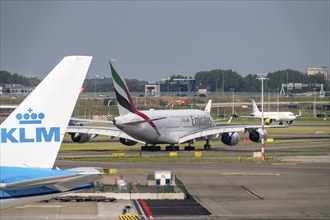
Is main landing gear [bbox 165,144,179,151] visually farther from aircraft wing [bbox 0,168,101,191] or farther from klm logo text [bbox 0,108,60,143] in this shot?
aircraft wing [bbox 0,168,101,191]

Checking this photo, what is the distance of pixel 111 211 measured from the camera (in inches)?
2115

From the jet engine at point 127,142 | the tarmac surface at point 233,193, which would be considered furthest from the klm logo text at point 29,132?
the jet engine at point 127,142

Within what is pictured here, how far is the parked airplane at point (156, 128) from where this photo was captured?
342 ft

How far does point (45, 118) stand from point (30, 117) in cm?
51

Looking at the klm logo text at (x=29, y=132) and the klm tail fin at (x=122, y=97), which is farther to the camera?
the klm tail fin at (x=122, y=97)

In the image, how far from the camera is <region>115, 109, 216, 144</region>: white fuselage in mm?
103938

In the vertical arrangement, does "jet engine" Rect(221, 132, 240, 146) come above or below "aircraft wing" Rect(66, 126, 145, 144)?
below

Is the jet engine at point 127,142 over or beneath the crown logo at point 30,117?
beneath

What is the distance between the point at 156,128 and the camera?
356 ft

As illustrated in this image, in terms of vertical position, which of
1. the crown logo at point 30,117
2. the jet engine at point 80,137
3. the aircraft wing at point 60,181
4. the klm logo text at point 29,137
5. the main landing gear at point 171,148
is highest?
the crown logo at point 30,117

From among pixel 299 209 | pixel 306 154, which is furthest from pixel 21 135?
pixel 306 154

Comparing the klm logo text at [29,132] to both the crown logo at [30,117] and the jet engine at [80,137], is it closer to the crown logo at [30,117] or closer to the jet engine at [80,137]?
the crown logo at [30,117]

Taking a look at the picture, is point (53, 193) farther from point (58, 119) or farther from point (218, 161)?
point (218, 161)

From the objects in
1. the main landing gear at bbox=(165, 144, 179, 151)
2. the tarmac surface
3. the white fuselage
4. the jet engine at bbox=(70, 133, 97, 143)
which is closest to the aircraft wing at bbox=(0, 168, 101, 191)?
the tarmac surface
